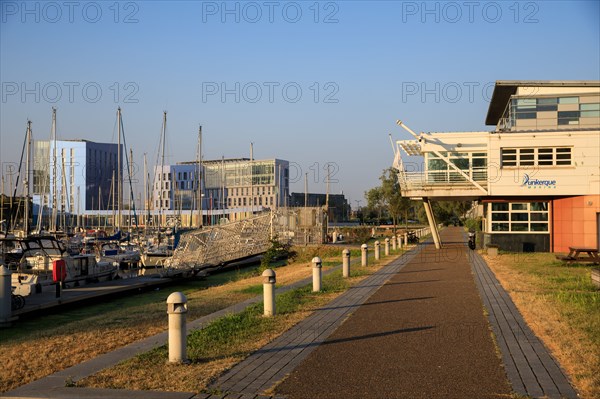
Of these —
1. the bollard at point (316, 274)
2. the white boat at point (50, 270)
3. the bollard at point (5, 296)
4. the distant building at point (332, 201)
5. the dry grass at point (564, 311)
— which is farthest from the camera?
the distant building at point (332, 201)

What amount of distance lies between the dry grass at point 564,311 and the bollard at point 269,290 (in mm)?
5156

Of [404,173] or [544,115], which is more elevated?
[544,115]

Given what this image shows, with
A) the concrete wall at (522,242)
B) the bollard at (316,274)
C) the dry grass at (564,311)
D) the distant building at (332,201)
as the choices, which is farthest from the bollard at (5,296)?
the distant building at (332,201)

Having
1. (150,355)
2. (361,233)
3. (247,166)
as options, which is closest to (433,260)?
(150,355)

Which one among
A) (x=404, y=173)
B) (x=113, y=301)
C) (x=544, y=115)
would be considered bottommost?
(x=113, y=301)

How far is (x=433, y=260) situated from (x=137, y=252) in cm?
2772

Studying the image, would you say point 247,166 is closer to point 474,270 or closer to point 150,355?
point 474,270

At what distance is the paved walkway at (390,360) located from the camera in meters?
7.28

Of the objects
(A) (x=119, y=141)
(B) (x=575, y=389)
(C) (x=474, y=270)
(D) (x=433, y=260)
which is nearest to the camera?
(B) (x=575, y=389)

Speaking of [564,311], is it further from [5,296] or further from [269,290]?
[5,296]

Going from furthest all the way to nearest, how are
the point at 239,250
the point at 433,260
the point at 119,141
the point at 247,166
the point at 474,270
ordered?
the point at 247,166 < the point at 119,141 < the point at 239,250 < the point at 433,260 < the point at 474,270

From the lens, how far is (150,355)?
30.5 ft

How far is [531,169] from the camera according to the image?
33875mm

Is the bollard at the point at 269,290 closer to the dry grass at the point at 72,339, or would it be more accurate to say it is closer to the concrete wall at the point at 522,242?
the dry grass at the point at 72,339
